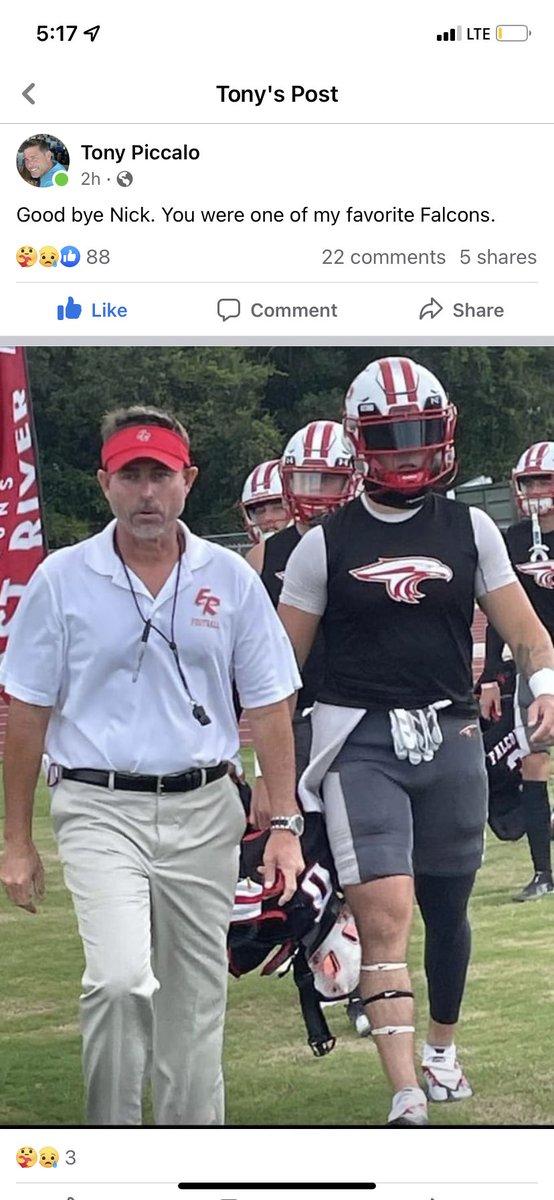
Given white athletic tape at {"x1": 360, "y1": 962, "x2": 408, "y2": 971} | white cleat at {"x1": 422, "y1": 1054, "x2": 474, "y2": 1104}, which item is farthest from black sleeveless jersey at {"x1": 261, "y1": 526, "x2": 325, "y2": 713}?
white cleat at {"x1": 422, "y1": 1054, "x2": 474, "y2": 1104}

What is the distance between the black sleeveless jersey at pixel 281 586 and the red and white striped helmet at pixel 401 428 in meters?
0.21

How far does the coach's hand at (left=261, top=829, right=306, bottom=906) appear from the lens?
3744 mm

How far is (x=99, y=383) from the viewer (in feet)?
11.7

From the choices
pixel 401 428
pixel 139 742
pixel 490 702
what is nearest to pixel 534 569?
pixel 490 702
